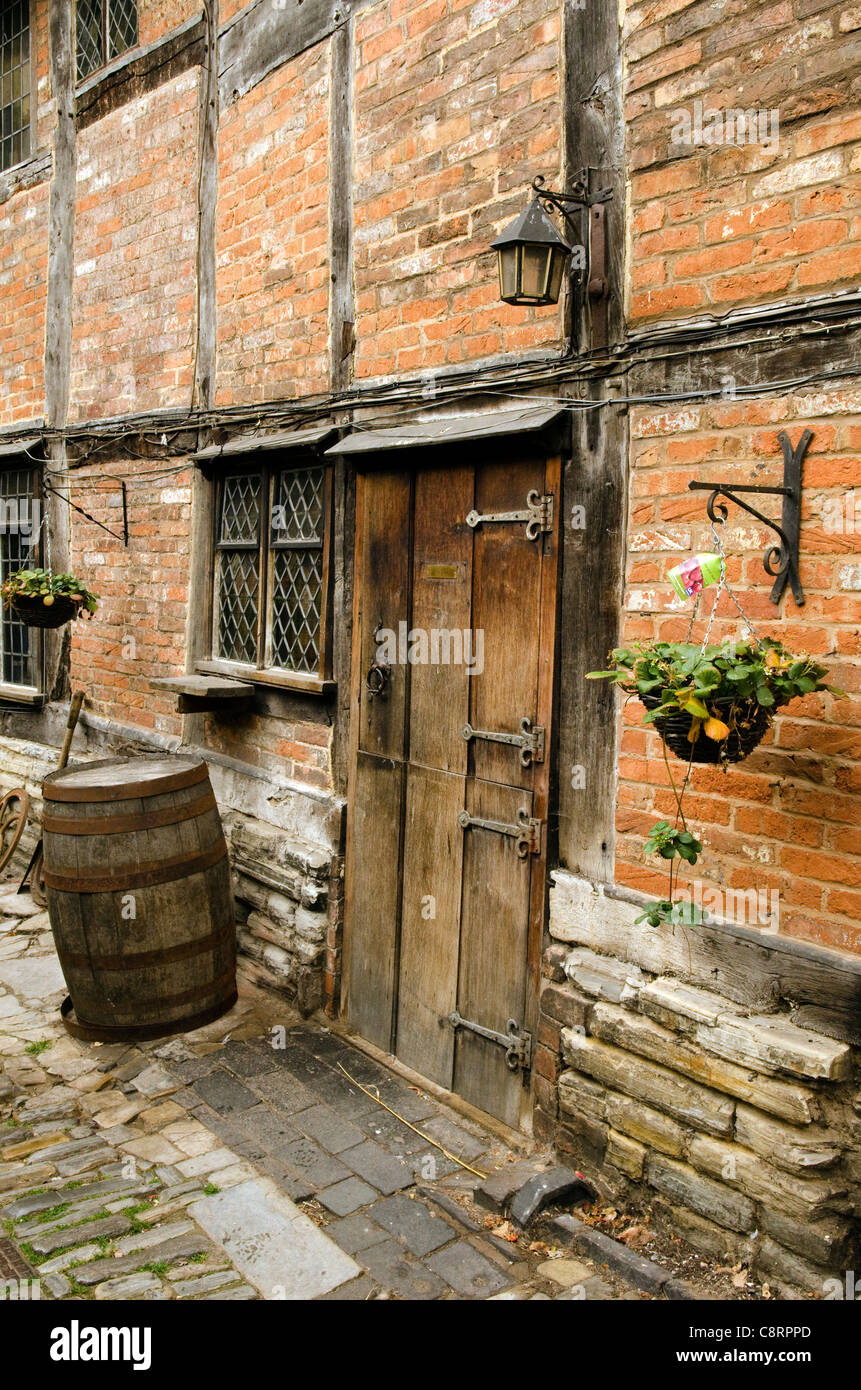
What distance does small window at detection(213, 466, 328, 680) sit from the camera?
4.94 m

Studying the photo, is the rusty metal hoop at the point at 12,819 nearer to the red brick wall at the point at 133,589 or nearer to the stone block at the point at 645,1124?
the red brick wall at the point at 133,589

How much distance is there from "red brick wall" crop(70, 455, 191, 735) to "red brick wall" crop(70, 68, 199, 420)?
48 centimetres

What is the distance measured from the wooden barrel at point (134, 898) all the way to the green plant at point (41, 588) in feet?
5.80

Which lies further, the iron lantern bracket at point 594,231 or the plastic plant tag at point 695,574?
the iron lantern bracket at point 594,231

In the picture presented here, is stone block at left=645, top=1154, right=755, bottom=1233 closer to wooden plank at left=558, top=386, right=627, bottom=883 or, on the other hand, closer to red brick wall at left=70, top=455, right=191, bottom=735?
wooden plank at left=558, top=386, right=627, bottom=883

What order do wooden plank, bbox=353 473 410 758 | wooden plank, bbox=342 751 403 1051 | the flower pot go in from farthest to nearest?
the flower pot, wooden plank, bbox=342 751 403 1051, wooden plank, bbox=353 473 410 758

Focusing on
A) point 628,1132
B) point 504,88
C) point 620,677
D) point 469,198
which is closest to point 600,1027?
point 628,1132

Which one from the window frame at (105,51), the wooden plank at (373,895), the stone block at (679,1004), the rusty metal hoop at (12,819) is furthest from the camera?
the rusty metal hoop at (12,819)

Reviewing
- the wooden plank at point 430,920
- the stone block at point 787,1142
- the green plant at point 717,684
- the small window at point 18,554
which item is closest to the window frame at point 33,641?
the small window at point 18,554

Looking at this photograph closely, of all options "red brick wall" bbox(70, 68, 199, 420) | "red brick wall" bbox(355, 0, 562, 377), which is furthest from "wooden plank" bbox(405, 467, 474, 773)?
"red brick wall" bbox(70, 68, 199, 420)

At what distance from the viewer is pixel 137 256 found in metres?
6.19

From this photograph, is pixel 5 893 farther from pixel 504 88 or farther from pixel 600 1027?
pixel 504 88

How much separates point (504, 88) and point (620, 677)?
7.73 ft

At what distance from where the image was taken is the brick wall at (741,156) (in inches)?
106
